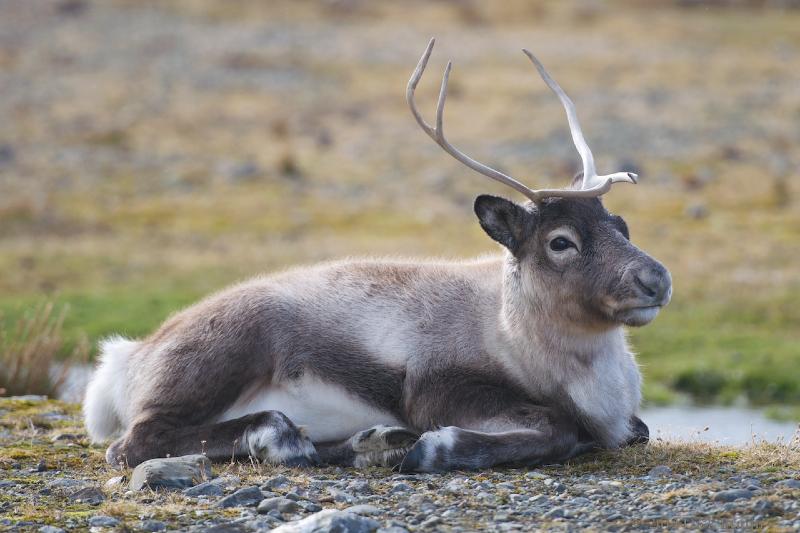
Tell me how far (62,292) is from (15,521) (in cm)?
1992

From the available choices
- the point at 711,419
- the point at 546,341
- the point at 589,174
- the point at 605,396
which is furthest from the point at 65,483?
the point at 711,419

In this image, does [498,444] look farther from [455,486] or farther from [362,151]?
[362,151]

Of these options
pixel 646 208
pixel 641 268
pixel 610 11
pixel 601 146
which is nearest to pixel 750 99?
pixel 601 146

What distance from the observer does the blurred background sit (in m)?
25.6

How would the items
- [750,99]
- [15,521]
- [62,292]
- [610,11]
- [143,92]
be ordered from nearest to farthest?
[15,521] → [62,292] → [750,99] → [143,92] → [610,11]

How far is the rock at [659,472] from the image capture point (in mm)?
9086

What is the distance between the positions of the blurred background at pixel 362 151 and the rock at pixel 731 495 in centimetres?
625

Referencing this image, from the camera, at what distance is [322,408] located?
10.0 metres

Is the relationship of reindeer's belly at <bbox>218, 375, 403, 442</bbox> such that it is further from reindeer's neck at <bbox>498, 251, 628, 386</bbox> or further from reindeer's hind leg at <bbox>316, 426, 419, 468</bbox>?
reindeer's neck at <bbox>498, 251, 628, 386</bbox>

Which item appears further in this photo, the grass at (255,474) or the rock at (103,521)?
the grass at (255,474)

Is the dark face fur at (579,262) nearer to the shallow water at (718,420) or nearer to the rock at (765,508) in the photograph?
the rock at (765,508)

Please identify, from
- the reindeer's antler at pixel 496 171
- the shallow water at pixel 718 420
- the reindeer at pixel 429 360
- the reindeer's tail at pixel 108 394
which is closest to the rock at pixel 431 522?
the reindeer at pixel 429 360

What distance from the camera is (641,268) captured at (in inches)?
373

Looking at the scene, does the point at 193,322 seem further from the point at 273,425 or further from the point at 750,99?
the point at 750,99
